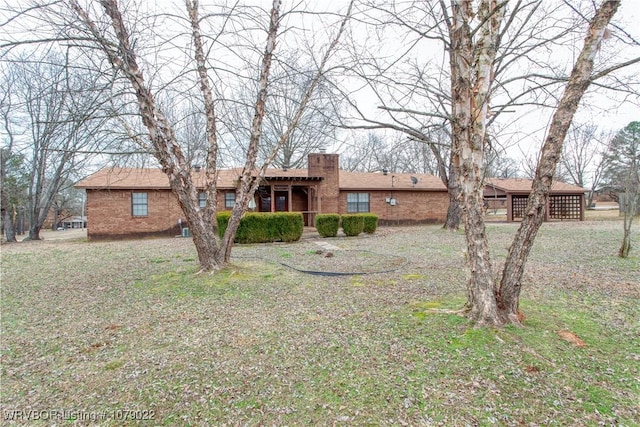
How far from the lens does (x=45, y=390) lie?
2.57 meters

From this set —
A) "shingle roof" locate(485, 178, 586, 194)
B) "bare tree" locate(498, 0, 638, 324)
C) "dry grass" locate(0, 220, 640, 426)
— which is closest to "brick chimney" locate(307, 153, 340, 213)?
"shingle roof" locate(485, 178, 586, 194)

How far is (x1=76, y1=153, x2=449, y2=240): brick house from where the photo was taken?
15.0 metres

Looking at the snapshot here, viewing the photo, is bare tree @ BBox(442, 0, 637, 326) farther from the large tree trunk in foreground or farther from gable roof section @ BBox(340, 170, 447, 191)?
gable roof section @ BBox(340, 170, 447, 191)

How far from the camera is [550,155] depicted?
3092 mm

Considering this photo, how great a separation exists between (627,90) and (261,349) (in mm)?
4525

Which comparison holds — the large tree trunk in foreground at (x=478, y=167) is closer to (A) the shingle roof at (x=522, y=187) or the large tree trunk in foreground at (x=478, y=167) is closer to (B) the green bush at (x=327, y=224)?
(B) the green bush at (x=327, y=224)

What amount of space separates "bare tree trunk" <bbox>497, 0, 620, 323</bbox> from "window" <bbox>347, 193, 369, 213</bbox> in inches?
608

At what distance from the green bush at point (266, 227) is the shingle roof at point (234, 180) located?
7.53ft

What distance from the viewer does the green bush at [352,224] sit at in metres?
14.1

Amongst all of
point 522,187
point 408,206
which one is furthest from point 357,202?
point 522,187

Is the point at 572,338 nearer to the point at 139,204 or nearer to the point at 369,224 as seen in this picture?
the point at 369,224

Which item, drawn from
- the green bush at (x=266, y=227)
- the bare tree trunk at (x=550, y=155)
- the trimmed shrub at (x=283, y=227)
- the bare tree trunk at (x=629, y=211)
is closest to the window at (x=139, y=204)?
the green bush at (x=266, y=227)

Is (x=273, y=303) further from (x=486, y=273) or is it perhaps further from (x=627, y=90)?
(x=627, y=90)

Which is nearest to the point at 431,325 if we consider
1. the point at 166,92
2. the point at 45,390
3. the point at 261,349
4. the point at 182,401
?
the point at 261,349
